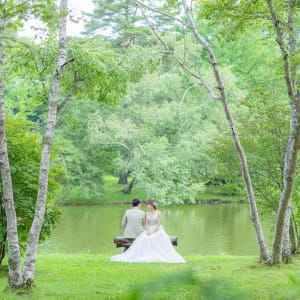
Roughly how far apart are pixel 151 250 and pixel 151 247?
6 cm

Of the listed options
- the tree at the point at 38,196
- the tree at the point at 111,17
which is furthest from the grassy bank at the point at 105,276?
the tree at the point at 111,17

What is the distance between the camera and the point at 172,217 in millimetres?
25078

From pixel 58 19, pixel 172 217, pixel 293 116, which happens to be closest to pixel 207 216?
pixel 172 217

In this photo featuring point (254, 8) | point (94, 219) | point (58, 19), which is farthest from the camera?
point (94, 219)

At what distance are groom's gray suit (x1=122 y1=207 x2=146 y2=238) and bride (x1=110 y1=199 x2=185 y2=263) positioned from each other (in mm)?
131

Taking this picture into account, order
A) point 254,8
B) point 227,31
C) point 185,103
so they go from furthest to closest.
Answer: point 185,103 < point 227,31 < point 254,8

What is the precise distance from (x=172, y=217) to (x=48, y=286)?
1802 centimetres

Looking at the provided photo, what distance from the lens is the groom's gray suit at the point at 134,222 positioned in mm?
10898

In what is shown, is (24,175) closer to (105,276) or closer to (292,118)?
(105,276)

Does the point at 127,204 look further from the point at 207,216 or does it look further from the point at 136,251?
the point at 136,251

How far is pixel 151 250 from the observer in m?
10.5

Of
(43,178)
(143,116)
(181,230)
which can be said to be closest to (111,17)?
(143,116)

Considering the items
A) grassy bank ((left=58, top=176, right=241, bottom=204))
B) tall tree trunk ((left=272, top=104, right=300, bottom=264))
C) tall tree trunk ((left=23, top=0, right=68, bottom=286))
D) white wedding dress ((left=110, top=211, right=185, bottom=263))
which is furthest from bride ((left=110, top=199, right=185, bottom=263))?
grassy bank ((left=58, top=176, right=241, bottom=204))

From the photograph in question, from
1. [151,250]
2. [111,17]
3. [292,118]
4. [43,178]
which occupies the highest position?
[111,17]
